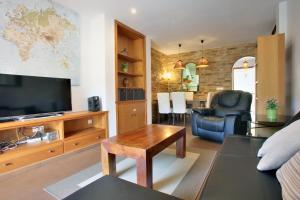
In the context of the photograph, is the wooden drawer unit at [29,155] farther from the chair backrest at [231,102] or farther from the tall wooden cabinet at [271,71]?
the tall wooden cabinet at [271,71]

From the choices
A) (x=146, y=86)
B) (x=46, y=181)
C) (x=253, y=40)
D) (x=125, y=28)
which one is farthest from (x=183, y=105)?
(x=46, y=181)

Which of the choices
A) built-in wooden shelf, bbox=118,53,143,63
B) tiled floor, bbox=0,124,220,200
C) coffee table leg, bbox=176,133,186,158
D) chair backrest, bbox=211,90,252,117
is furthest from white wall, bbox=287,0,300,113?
built-in wooden shelf, bbox=118,53,143,63

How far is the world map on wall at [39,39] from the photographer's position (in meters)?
2.35

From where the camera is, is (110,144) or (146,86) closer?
(110,144)

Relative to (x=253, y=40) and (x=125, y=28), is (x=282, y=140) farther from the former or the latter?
(x=253, y=40)

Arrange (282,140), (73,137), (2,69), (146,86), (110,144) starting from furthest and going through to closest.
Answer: (146,86)
(73,137)
(2,69)
(110,144)
(282,140)

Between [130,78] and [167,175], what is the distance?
3152 millimetres

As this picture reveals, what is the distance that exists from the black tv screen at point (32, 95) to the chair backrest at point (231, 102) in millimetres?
2836

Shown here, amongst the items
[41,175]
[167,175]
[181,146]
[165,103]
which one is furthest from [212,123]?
[41,175]

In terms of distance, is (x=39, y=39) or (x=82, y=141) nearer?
(x=39, y=39)

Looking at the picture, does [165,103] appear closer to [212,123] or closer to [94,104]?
[212,123]

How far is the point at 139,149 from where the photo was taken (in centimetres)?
160

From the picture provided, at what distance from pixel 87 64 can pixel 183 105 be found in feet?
8.74

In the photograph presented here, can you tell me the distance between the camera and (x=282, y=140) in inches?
42.1
